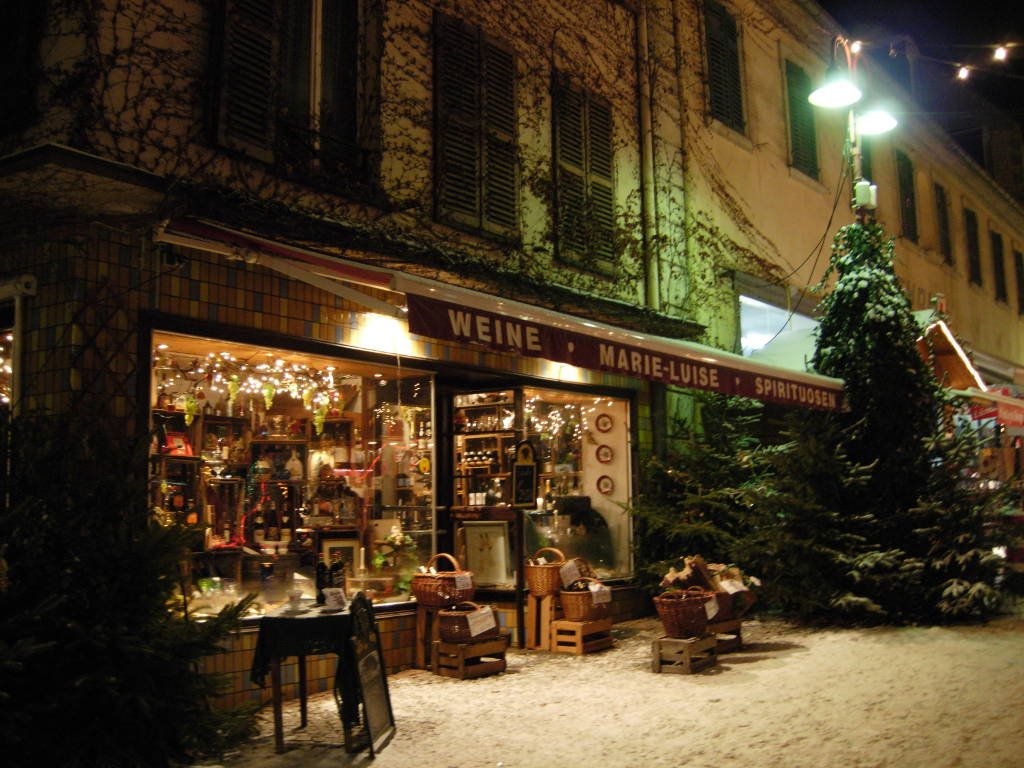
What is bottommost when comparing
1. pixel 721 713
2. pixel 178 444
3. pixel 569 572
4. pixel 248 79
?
pixel 721 713

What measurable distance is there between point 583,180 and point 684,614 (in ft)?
17.4

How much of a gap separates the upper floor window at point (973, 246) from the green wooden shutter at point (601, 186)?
1440 cm

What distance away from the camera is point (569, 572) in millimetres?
9109

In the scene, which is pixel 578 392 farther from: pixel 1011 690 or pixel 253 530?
pixel 1011 690

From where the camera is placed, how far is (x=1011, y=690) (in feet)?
22.0

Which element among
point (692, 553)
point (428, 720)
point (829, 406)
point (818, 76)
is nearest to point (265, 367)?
point (428, 720)

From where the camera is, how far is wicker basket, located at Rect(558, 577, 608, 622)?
29.7ft

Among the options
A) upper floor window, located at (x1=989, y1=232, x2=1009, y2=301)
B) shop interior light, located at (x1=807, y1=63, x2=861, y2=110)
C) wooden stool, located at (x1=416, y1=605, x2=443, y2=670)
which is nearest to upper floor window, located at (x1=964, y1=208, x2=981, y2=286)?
upper floor window, located at (x1=989, y1=232, x2=1009, y2=301)

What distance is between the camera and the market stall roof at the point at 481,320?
20.5 ft

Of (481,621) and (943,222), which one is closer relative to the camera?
(481,621)

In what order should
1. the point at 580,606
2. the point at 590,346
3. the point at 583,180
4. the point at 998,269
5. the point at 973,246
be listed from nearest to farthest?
the point at 590,346 < the point at 580,606 < the point at 583,180 < the point at 973,246 < the point at 998,269

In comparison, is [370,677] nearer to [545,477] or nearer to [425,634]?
[425,634]

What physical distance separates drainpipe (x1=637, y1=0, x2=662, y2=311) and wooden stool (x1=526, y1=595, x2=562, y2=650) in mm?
4058

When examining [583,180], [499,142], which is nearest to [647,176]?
[583,180]
